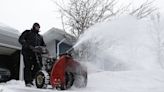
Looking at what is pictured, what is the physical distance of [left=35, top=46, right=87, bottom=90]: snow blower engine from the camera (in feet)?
26.3

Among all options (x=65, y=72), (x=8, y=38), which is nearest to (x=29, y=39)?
(x=65, y=72)

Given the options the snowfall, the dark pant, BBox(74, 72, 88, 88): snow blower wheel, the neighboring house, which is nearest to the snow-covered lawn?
the snowfall

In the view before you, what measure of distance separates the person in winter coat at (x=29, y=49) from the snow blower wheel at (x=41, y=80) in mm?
446

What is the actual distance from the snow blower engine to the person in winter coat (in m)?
0.36

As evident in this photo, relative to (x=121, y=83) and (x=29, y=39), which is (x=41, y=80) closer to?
(x=29, y=39)

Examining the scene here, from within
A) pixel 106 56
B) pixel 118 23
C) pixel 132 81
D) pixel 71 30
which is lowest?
pixel 132 81

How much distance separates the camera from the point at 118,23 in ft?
32.1

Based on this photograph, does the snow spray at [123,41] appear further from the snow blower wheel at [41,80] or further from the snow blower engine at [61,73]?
the snow blower wheel at [41,80]

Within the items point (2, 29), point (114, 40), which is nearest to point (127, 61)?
point (114, 40)

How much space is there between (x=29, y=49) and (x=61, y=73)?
1.42 meters

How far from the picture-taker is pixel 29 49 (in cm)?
905

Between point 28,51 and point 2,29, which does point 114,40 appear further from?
point 2,29

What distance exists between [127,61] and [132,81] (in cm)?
283

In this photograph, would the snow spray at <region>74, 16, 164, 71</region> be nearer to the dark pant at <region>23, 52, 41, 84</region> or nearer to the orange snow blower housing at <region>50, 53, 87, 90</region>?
the orange snow blower housing at <region>50, 53, 87, 90</region>
